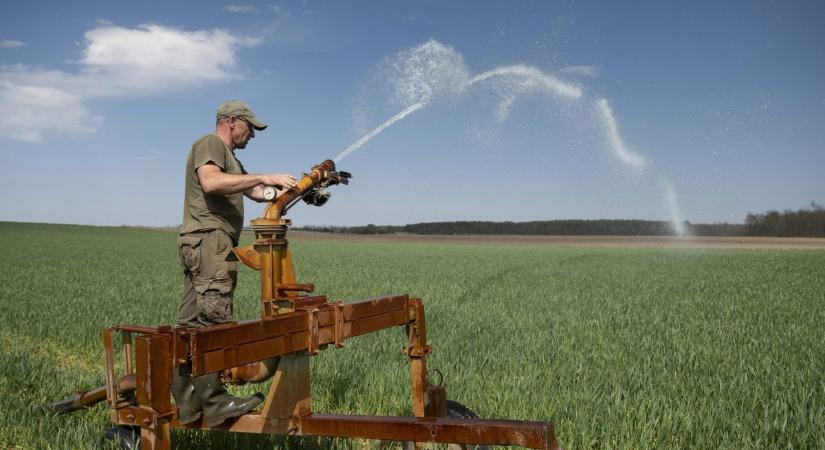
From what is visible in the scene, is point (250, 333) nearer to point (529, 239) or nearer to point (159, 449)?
point (159, 449)

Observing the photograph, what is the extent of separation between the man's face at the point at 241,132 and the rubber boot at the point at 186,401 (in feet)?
5.18

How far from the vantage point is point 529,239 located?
80.6 m

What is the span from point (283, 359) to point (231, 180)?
3.65ft

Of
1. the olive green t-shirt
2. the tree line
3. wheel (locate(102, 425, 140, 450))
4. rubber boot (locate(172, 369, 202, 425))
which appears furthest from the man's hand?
the tree line

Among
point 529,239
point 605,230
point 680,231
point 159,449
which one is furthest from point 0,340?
point 680,231

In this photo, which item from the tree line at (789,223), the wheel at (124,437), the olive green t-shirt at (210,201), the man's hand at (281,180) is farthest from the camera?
the tree line at (789,223)

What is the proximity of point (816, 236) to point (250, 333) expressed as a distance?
97113mm

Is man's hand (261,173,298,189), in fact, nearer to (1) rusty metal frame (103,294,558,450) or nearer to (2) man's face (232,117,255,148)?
(1) rusty metal frame (103,294,558,450)

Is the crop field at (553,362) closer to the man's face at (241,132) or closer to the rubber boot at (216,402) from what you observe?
the rubber boot at (216,402)

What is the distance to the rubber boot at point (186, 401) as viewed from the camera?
3.79 m

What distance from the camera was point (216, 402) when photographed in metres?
3.73

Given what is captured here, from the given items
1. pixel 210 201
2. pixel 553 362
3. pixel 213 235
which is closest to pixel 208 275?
pixel 213 235

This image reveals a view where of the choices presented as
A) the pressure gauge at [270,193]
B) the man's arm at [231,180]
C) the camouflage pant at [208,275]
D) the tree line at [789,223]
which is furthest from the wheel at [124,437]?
the tree line at [789,223]

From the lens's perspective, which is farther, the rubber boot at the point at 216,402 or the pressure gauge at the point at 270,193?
the rubber boot at the point at 216,402
